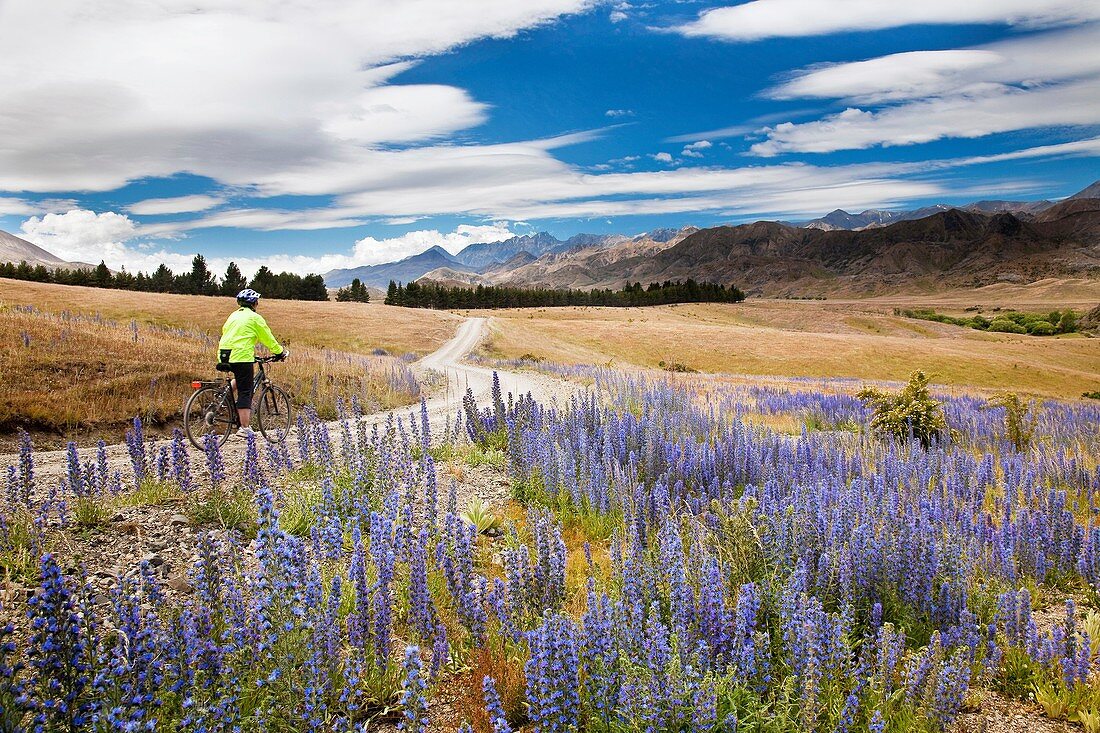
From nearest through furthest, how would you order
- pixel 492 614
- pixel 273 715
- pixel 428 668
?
pixel 273 715
pixel 428 668
pixel 492 614

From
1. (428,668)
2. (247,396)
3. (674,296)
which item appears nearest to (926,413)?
(428,668)

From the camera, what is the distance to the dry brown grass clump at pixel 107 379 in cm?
1404

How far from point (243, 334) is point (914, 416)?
14.6 metres

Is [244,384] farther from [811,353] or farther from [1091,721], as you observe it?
[811,353]

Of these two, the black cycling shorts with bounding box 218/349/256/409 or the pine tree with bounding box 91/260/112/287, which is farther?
the pine tree with bounding box 91/260/112/287

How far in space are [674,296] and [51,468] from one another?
173958 millimetres

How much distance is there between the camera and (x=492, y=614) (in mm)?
4918

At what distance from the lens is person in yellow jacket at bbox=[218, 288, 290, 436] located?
12000mm

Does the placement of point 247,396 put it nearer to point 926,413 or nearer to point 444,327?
point 926,413

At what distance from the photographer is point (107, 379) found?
16.1 meters

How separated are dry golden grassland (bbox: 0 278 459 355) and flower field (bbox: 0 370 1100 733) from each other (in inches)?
1814

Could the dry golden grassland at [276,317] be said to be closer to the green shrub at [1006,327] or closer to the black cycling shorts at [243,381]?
the black cycling shorts at [243,381]

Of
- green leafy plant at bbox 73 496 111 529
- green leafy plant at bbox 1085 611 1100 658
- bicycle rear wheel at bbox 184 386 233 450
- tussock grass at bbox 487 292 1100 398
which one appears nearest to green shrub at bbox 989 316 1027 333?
tussock grass at bbox 487 292 1100 398

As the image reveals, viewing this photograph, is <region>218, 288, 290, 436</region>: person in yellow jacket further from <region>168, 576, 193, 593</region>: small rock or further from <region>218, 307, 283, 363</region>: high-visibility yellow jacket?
<region>168, 576, 193, 593</region>: small rock
